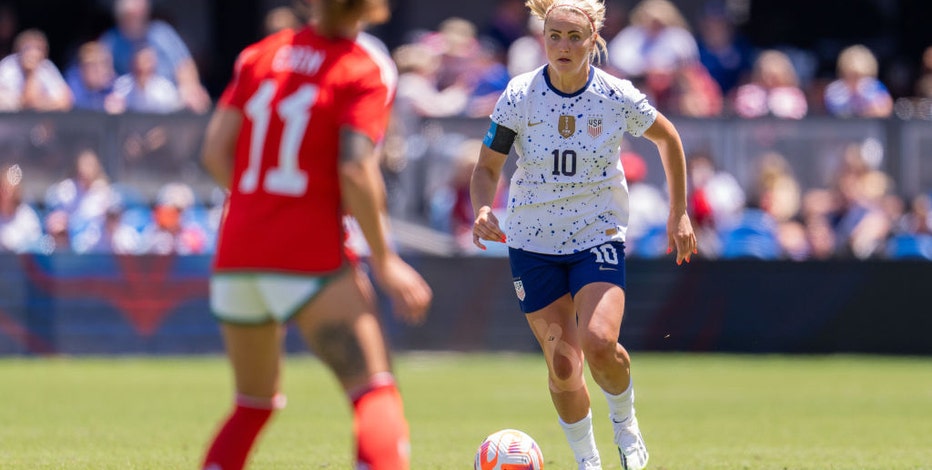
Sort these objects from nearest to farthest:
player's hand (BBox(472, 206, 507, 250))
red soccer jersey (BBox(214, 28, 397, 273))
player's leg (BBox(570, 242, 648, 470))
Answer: red soccer jersey (BBox(214, 28, 397, 273)) < player's hand (BBox(472, 206, 507, 250)) < player's leg (BBox(570, 242, 648, 470))

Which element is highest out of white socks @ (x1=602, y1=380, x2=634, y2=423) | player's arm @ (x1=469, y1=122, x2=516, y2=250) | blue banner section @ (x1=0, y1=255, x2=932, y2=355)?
player's arm @ (x1=469, y1=122, x2=516, y2=250)

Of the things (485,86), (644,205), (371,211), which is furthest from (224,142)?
(485,86)

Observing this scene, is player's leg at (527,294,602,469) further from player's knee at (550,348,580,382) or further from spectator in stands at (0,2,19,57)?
spectator in stands at (0,2,19,57)

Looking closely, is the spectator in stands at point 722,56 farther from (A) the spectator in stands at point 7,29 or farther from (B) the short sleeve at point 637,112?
(B) the short sleeve at point 637,112

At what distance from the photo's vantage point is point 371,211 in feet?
15.6

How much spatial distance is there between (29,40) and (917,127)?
32.0ft

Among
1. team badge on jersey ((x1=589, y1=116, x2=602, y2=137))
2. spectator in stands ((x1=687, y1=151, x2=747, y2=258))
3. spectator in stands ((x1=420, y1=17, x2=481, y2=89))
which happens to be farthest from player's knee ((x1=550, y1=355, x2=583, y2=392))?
spectator in stands ((x1=420, y1=17, x2=481, y2=89))

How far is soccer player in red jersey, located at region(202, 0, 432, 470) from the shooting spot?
15.7 feet

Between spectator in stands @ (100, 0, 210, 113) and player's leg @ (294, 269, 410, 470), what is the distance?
11.7 meters

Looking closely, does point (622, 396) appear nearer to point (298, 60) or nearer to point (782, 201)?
point (298, 60)

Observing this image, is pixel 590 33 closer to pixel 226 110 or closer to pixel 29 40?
pixel 226 110

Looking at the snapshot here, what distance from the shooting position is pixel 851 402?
1159 centimetres

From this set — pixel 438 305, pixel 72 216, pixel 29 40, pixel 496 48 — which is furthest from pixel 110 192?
pixel 496 48

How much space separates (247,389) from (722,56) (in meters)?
13.5
